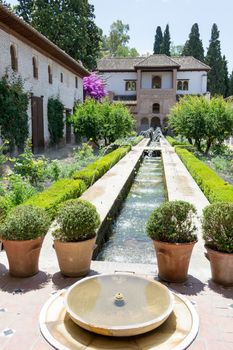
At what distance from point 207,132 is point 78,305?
56.2 ft

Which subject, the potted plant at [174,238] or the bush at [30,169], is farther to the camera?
the bush at [30,169]

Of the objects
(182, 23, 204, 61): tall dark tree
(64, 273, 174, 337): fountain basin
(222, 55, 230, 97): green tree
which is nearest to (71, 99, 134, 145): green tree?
(64, 273, 174, 337): fountain basin

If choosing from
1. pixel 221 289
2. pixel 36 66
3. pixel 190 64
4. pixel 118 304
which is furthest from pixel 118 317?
pixel 190 64

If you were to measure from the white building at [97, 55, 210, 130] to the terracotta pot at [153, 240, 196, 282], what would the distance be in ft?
132

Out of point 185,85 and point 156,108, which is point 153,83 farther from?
point 185,85

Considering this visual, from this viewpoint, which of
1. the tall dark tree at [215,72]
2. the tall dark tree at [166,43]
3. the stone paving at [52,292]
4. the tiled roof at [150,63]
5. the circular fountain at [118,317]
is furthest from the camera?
the tall dark tree at [166,43]

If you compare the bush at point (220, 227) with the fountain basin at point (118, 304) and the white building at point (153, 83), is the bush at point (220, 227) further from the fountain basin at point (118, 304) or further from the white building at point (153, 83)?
the white building at point (153, 83)

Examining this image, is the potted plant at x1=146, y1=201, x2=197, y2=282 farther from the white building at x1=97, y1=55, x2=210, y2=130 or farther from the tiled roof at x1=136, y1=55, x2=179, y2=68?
the tiled roof at x1=136, y1=55, x2=179, y2=68

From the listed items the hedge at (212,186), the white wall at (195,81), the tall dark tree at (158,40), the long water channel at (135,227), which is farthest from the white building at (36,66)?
the tall dark tree at (158,40)

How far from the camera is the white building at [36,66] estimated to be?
14094 mm

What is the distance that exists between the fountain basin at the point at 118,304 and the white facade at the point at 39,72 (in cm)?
1216

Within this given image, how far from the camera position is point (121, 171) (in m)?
13.1

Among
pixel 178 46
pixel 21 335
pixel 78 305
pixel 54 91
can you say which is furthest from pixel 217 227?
pixel 178 46

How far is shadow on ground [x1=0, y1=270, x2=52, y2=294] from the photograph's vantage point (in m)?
4.03
